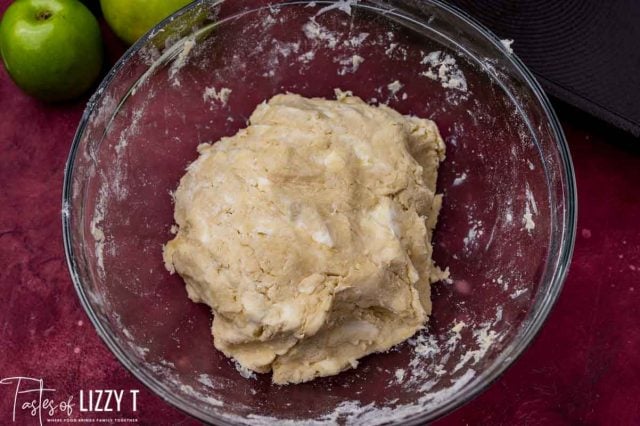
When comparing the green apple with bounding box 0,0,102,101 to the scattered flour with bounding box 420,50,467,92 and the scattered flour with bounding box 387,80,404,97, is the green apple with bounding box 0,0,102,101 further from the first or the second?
the scattered flour with bounding box 420,50,467,92

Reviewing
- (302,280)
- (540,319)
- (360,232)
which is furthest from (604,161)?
(302,280)

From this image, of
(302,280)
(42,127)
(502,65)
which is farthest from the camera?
(42,127)

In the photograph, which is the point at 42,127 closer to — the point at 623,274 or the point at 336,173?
the point at 336,173

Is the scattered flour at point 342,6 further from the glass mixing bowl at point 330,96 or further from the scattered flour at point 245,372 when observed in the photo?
the scattered flour at point 245,372

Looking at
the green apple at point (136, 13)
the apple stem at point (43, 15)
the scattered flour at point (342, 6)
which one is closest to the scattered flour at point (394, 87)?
the scattered flour at point (342, 6)

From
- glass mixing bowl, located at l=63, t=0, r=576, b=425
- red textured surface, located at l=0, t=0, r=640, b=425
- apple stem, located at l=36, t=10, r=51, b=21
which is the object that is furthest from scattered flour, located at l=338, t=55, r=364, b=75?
apple stem, located at l=36, t=10, r=51, b=21

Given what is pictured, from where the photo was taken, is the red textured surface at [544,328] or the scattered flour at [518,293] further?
the red textured surface at [544,328]
